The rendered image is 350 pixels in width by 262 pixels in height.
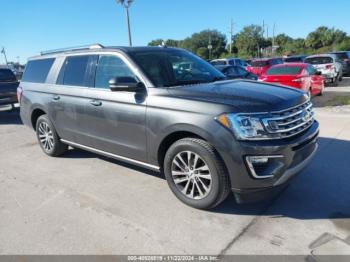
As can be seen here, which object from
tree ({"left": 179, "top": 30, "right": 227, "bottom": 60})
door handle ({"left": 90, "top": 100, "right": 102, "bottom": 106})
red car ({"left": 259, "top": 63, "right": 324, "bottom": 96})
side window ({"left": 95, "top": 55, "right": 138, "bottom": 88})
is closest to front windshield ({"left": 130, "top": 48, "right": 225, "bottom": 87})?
side window ({"left": 95, "top": 55, "right": 138, "bottom": 88})

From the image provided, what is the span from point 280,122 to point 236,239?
1238 millimetres

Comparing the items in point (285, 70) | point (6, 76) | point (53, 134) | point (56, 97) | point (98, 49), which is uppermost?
point (98, 49)

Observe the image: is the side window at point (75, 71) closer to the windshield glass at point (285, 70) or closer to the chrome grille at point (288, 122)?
the chrome grille at point (288, 122)

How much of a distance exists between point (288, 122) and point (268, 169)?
0.55 m

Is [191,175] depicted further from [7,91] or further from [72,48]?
[7,91]

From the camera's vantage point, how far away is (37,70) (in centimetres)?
590

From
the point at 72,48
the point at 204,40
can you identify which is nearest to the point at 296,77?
the point at 72,48

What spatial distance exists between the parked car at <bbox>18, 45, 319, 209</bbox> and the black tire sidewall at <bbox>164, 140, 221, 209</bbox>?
1 centimetres

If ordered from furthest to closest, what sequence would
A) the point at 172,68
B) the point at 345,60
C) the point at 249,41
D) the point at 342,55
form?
the point at 249,41, the point at 342,55, the point at 345,60, the point at 172,68

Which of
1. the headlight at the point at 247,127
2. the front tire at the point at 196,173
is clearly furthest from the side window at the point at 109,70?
the headlight at the point at 247,127

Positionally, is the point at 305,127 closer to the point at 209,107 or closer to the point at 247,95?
the point at 247,95

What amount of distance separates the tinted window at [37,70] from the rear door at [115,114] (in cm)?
160

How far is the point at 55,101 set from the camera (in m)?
5.20

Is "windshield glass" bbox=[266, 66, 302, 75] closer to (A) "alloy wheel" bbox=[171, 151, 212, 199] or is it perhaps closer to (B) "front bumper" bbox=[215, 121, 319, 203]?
(B) "front bumper" bbox=[215, 121, 319, 203]
